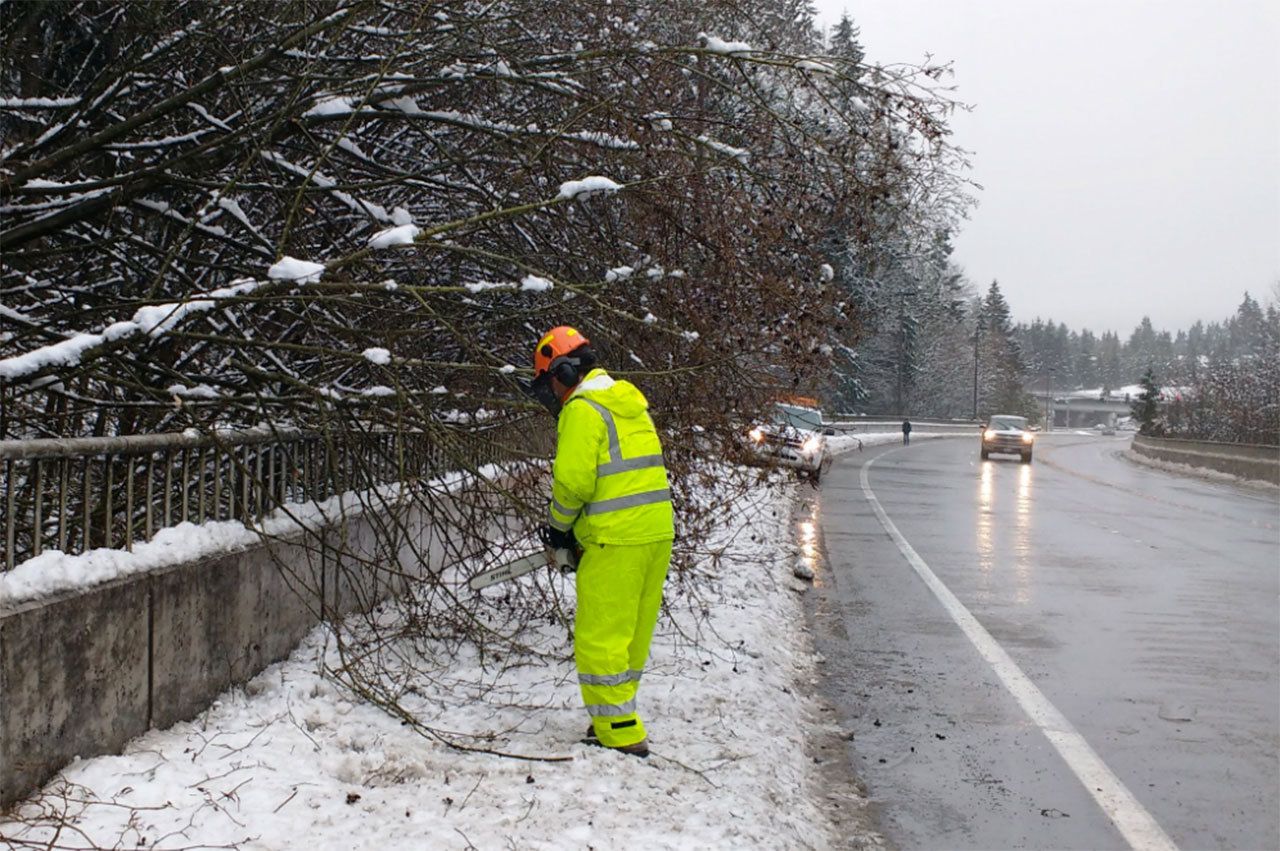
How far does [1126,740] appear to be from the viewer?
610cm

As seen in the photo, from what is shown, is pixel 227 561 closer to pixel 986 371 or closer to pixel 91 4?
pixel 91 4

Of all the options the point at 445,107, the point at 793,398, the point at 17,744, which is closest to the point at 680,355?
the point at 793,398

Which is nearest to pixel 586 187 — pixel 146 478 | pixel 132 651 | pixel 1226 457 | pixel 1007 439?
pixel 146 478

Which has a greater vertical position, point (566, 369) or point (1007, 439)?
point (566, 369)

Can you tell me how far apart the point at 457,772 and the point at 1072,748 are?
10.5 feet

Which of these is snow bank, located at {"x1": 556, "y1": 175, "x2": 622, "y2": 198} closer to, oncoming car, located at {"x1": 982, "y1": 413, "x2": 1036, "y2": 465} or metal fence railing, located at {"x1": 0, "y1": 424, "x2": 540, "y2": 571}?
metal fence railing, located at {"x1": 0, "y1": 424, "x2": 540, "y2": 571}

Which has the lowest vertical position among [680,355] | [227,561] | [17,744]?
[17,744]

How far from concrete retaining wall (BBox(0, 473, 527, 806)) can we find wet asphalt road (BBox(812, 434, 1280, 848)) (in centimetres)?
264

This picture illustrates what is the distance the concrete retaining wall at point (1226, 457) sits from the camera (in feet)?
100

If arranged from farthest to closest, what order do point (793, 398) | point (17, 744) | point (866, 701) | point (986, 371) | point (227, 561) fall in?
1. point (986, 371)
2. point (793, 398)
3. point (866, 701)
4. point (227, 561)
5. point (17, 744)

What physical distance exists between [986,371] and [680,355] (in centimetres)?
11036

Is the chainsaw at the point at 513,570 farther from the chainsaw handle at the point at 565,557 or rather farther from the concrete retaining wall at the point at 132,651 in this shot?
the concrete retaining wall at the point at 132,651

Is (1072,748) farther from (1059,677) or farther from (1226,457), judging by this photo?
(1226,457)

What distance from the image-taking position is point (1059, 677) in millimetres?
7453
